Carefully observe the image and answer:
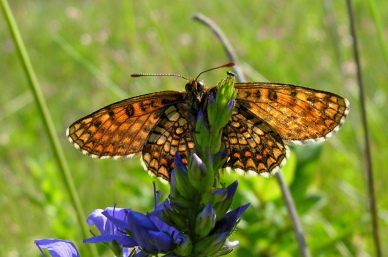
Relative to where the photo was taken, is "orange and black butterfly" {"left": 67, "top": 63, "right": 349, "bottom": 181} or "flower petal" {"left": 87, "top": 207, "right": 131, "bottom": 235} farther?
"orange and black butterfly" {"left": 67, "top": 63, "right": 349, "bottom": 181}

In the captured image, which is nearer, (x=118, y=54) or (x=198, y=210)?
(x=198, y=210)

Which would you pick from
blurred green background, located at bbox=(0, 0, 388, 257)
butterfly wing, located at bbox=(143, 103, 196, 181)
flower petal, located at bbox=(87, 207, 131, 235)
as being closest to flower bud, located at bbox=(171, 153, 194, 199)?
flower petal, located at bbox=(87, 207, 131, 235)

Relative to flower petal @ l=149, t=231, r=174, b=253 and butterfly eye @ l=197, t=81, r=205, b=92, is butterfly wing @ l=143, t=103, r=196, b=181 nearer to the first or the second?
butterfly eye @ l=197, t=81, r=205, b=92

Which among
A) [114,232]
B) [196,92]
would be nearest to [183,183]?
[114,232]

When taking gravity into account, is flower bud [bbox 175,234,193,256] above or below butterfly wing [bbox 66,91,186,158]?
below

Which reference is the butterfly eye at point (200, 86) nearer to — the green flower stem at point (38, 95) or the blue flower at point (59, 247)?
the green flower stem at point (38, 95)

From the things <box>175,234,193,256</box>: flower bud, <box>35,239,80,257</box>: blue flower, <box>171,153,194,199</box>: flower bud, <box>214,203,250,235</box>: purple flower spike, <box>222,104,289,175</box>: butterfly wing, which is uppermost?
<box>222,104,289,175</box>: butterfly wing

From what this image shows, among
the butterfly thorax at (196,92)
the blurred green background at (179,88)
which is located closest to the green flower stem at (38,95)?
the butterfly thorax at (196,92)

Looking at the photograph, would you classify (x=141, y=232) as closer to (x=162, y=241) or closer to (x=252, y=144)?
(x=162, y=241)

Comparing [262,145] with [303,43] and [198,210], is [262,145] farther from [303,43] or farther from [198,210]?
[303,43]

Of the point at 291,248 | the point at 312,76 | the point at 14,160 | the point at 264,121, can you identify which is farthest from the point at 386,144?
the point at 14,160
